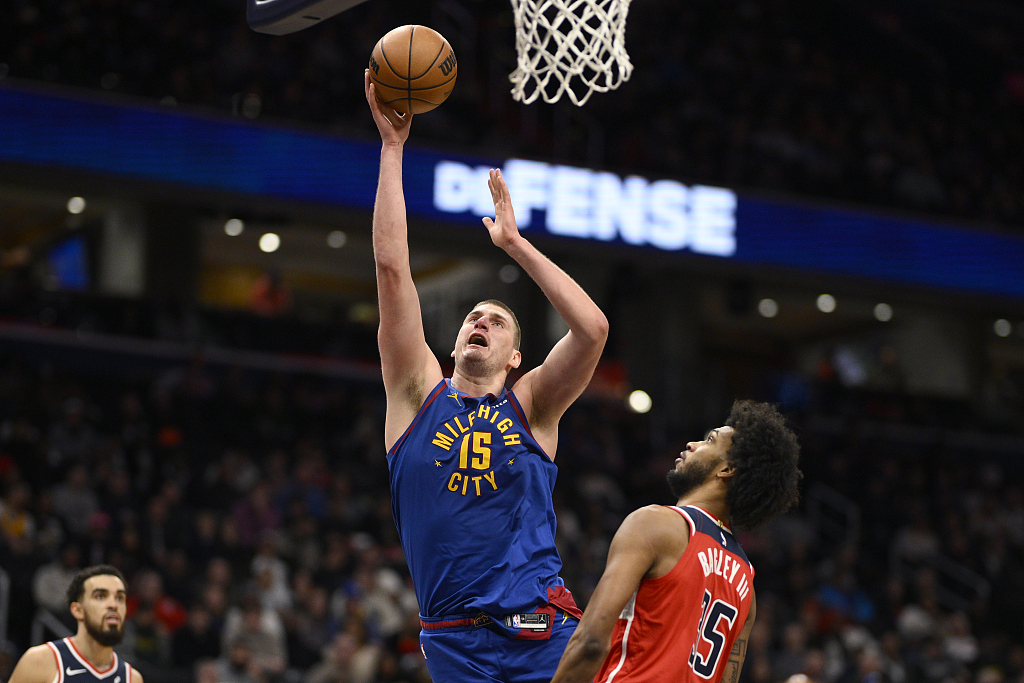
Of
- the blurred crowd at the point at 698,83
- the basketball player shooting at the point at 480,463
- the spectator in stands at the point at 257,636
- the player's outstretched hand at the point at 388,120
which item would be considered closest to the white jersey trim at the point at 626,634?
the basketball player shooting at the point at 480,463

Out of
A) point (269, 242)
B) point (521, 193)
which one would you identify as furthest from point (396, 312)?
point (269, 242)

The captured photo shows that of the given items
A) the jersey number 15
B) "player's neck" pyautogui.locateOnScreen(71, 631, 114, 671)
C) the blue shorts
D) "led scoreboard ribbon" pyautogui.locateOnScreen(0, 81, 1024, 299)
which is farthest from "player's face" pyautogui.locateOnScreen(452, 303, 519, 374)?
"led scoreboard ribbon" pyautogui.locateOnScreen(0, 81, 1024, 299)

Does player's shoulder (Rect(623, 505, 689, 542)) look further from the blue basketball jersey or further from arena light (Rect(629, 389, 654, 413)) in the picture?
arena light (Rect(629, 389, 654, 413))

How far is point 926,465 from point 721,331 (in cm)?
680

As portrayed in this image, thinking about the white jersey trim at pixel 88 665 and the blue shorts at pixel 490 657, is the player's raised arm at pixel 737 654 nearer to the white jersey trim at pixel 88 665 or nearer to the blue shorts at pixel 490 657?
the blue shorts at pixel 490 657

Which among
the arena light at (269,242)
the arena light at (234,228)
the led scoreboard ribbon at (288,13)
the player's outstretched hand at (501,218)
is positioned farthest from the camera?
the arena light at (269,242)

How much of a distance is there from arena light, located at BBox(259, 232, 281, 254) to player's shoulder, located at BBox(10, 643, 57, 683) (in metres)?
14.3

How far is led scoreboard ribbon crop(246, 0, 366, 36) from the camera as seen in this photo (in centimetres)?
435

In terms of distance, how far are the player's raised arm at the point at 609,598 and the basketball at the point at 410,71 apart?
1752 millimetres

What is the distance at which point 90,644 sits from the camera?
5.67 meters

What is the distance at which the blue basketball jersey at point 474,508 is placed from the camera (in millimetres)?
3746

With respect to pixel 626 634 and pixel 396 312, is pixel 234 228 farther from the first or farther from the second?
pixel 626 634

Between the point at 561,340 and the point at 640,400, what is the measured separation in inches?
585

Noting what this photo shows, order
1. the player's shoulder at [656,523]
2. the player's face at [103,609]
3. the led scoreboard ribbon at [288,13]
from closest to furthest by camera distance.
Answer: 1. the player's shoulder at [656,523]
2. the led scoreboard ribbon at [288,13]
3. the player's face at [103,609]
